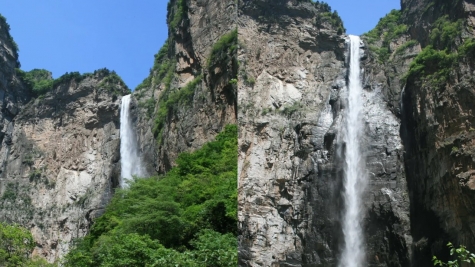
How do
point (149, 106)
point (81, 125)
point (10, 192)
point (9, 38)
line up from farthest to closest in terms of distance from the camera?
point (9, 38) < point (81, 125) < point (10, 192) < point (149, 106)

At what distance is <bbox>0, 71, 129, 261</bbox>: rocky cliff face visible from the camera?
44625 millimetres

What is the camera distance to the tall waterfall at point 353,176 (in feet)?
75.7

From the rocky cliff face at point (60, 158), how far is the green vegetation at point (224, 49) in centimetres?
1420

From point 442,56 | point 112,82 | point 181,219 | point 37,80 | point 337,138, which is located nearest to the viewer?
point 181,219

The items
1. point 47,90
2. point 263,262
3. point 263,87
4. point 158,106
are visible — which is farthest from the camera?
point 47,90

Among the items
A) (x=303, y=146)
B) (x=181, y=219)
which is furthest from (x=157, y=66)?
(x=181, y=219)

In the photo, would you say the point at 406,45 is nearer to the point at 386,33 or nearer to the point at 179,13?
the point at 386,33

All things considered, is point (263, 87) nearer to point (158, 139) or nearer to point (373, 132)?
point (373, 132)

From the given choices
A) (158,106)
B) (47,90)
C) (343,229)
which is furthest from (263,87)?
(47,90)

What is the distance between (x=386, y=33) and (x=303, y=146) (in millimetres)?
14000

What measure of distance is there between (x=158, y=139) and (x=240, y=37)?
9.46 meters

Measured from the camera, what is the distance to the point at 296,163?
2659 cm

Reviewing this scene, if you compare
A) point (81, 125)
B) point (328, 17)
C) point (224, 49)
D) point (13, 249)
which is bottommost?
point (13, 249)

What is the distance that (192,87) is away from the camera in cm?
3403
